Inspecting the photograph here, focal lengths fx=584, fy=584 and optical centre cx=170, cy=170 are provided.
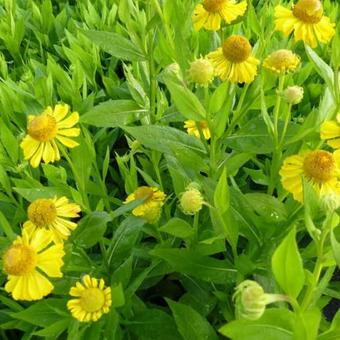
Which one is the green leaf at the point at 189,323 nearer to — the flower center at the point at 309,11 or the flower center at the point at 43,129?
the flower center at the point at 43,129

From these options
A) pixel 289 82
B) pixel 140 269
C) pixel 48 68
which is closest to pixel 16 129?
pixel 48 68

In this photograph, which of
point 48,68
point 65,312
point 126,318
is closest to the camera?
point 65,312

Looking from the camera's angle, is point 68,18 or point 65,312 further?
point 68,18

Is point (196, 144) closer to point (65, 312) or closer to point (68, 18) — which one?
point (65, 312)

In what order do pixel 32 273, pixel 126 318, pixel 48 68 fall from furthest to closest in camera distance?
pixel 48 68
pixel 126 318
pixel 32 273

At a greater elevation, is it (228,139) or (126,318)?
(228,139)

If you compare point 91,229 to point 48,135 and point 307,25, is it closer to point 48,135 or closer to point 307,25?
point 48,135

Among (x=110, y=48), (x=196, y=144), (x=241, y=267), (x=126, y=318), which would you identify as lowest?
(x=126, y=318)
